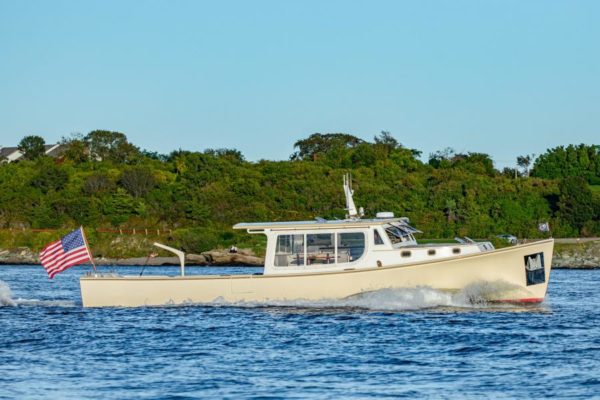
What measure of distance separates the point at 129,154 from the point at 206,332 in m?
104

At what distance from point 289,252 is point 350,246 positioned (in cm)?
181

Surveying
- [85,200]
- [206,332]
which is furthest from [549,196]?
[206,332]

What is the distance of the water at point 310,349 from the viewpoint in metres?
19.8

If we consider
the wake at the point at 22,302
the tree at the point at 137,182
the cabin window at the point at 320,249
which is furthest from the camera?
the tree at the point at 137,182

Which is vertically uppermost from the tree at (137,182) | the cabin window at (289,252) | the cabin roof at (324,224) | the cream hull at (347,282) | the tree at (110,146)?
the tree at (110,146)

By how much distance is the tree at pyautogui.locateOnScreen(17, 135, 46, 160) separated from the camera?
464 ft

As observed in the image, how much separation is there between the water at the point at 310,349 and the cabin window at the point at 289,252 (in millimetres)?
1310

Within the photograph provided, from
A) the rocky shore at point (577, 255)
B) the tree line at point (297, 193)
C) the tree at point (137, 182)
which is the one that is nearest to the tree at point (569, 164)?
the tree line at point (297, 193)

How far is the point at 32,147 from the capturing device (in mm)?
141875

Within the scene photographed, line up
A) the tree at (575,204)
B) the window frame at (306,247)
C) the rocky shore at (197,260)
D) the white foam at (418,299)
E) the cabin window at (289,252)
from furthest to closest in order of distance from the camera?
the tree at (575,204), the rocky shore at (197,260), the cabin window at (289,252), the window frame at (306,247), the white foam at (418,299)

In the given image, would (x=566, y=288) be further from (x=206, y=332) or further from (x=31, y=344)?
(x=31, y=344)

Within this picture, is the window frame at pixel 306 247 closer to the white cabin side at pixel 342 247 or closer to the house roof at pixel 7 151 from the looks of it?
the white cabin side at pixel 342 247

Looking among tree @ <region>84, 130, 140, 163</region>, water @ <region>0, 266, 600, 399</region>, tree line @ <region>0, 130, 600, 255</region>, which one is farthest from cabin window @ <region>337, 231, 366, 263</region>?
tree @ <region>84, 130, 140, 163</region>

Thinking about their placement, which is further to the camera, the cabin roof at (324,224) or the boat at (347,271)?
the cabin roof at (324,224)
